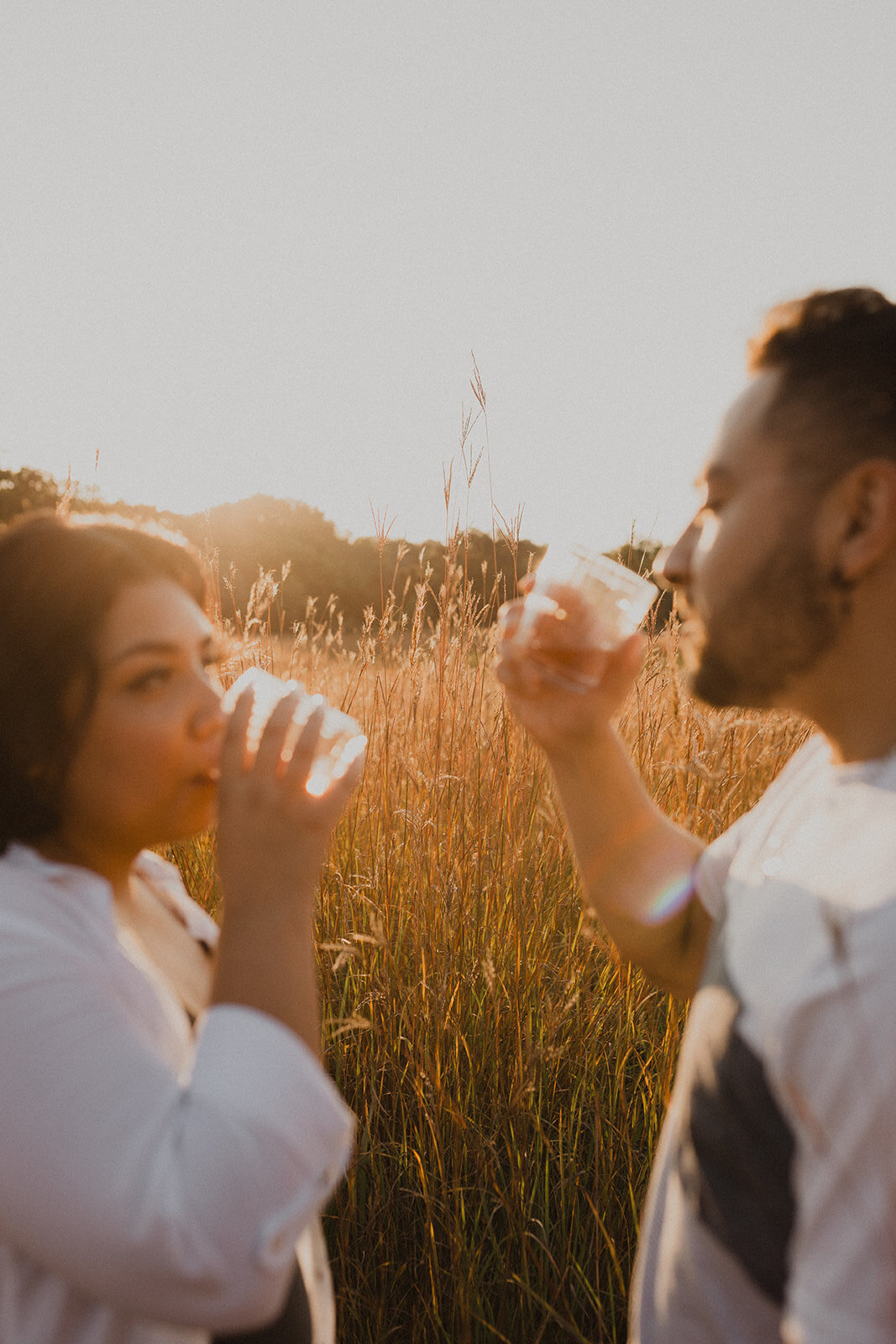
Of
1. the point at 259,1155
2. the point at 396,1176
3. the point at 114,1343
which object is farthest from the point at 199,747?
the point at 396,1176

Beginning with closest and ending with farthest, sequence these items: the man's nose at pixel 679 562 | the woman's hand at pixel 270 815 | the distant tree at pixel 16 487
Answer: the woman's hand at pixel 270 815
the man's nose at pixel 679 562
the distant tree at pixel 16 487

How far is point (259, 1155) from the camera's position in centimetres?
69

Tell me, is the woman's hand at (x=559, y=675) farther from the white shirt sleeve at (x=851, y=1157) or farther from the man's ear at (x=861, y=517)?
the white shirt sleeve at (x=851, y=1157)

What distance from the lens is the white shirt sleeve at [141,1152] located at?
2.14ft

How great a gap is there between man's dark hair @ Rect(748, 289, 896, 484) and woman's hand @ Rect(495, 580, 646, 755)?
0.47 metres

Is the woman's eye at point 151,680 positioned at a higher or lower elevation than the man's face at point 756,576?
lower

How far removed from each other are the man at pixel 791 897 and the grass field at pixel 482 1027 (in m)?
0.51

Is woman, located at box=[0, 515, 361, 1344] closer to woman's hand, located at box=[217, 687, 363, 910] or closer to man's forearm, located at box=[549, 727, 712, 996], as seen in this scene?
woman's hand, located at box=[217, 687, 363, 910]

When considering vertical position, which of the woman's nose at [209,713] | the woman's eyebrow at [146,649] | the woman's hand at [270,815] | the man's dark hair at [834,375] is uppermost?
the man's dark hair at [834,375]

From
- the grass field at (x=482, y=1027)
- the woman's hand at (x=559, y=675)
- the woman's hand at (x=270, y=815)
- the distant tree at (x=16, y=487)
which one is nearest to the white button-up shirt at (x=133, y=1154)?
the woman's hand at (x=270, y=815)

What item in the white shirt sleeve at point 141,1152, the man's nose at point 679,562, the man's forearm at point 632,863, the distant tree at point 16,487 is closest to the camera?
the white shirt sleeve at point 141,1152

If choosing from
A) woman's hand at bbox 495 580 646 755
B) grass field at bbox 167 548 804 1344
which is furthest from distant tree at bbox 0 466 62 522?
woman's hand at bbox 495 580 646 755

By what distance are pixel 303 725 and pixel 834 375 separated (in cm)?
82

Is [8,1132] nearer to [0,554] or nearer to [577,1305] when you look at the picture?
[0,554]
